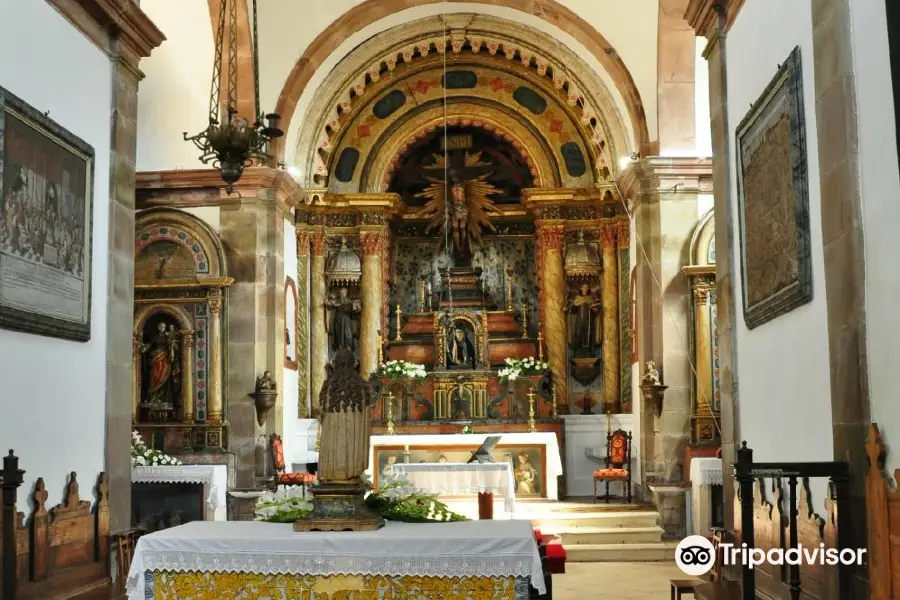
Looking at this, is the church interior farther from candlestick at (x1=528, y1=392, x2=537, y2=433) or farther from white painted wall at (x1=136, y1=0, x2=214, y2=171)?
candlestick at (x1=528, y1=392, x2=537, y2=433)

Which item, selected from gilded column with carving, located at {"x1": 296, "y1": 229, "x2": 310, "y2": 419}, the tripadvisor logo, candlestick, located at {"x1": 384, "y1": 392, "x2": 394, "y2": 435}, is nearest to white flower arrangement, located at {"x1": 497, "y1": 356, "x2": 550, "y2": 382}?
candlestick, located at {"x1": 384, "y1": 392, "x2": 394, "y2": 435}

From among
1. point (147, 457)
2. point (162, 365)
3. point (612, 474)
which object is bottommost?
point (612, 474)

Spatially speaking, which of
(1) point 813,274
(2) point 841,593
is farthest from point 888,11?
(2) point 841,593

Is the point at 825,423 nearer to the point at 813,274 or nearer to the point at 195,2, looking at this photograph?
the point at 813,274

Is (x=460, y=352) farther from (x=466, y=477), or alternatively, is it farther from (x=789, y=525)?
(x=789, y=525)

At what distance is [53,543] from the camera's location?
748 centimetres

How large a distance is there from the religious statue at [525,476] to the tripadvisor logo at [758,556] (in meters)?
4.79

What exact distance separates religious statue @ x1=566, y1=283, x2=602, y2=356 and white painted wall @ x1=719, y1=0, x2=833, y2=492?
8320mm

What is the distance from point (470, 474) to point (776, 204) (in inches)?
270

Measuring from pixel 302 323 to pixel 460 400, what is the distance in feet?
8.87

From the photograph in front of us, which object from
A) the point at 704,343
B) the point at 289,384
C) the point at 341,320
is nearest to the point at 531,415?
the point at 704,343

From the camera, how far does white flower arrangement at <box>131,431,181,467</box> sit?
42.0 feet

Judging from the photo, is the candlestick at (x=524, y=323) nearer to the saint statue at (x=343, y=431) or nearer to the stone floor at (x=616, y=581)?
the stone floor at (x=616, y=581)

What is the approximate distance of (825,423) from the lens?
20.0ft
